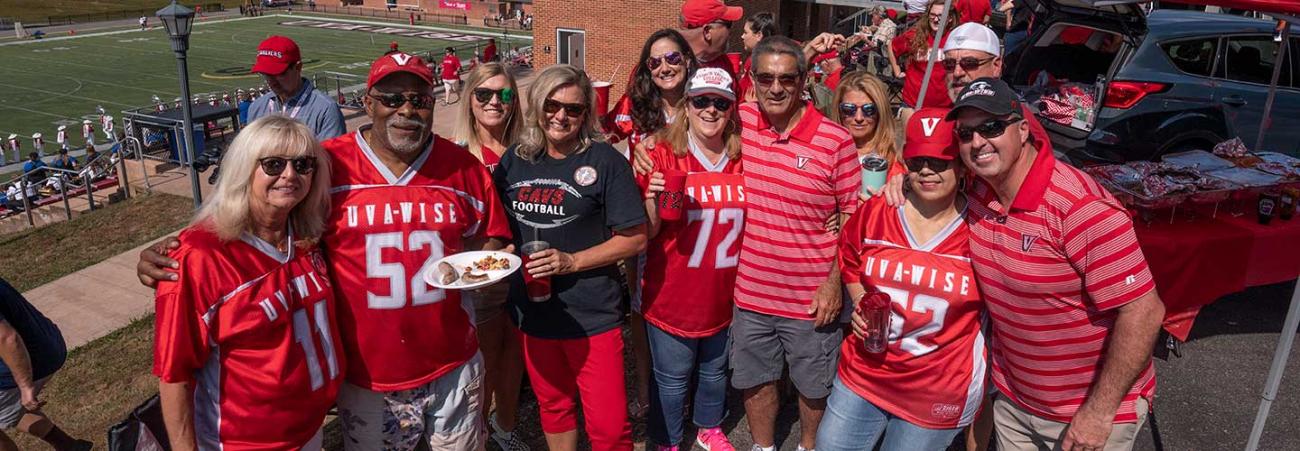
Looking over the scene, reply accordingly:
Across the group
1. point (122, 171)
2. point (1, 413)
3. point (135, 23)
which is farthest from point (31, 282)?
point (135, 23)

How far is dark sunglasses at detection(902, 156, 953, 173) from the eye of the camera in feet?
9.39

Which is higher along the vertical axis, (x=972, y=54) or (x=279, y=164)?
(x=972, y=54)

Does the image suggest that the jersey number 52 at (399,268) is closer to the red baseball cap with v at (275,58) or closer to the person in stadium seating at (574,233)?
the person in stadium seating at (574,233)

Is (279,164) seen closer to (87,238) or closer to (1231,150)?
(1231,150)

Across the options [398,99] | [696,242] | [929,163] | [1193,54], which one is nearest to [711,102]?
[696,242]

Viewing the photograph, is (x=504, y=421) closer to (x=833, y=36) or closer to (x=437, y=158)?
(x=437, y=158)

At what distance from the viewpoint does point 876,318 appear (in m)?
3.00

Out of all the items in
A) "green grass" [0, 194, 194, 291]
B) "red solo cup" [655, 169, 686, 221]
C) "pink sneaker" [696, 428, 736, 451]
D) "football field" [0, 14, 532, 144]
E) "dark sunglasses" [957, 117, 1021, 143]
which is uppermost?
"dark sunglasses" [957, 117, 1021, 143]

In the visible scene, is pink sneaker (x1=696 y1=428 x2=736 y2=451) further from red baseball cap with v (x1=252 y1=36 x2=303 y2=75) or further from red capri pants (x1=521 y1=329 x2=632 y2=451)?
red baseball cap with v (x1=252 y1=36 x2=303 y2=75)

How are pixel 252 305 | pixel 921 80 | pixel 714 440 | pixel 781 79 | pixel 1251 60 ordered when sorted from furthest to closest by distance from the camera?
1. pixel 1251 60
2. pixel 921 80
3. pixel 714 440
4. pixel 781 79
5. pixel 252 305

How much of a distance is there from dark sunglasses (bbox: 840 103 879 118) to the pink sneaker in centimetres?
196

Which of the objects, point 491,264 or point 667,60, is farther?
point 667,60

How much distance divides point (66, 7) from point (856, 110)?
9433 centimetres

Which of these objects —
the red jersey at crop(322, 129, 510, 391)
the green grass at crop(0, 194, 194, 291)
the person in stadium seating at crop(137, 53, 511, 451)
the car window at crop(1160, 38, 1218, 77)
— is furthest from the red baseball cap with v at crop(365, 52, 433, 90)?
the green grass at crop(0, 194, 194, 291)
